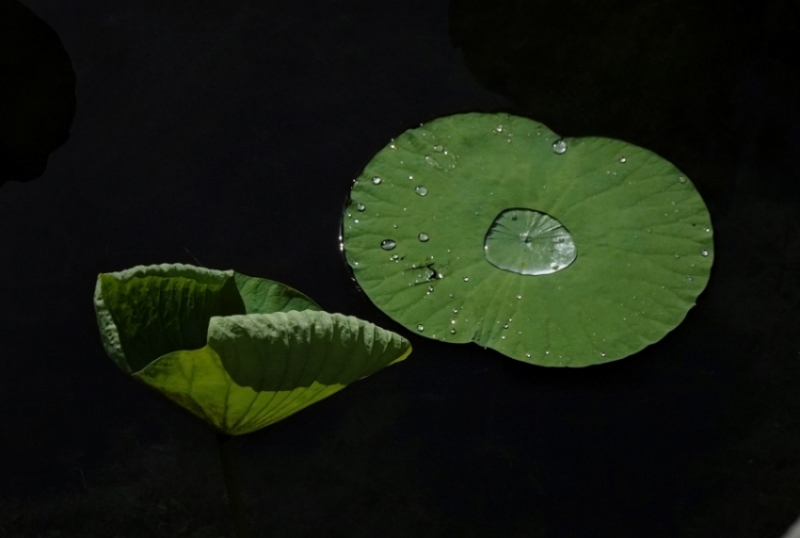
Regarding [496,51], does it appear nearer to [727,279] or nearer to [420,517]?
[727,279]

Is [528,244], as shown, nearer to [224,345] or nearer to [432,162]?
[432,162]

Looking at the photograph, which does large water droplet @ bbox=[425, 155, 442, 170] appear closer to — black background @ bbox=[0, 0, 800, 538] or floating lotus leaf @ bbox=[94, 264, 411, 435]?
black background @ bbox=[0, 0, 800, 538]

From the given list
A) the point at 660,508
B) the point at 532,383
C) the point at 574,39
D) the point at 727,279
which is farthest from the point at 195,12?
the point at 660,508

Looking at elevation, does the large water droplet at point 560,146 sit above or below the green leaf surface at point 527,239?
above

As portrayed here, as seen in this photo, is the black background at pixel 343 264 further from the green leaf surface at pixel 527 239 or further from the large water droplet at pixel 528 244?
the large water droplet at pixel 528 244

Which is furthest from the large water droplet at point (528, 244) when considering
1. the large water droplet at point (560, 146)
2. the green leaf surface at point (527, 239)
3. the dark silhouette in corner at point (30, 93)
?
the dark silhouette in corner at point (30, 93)

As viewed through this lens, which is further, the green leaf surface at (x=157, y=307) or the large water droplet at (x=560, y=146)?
the large water droplet at (x=560, y=146)

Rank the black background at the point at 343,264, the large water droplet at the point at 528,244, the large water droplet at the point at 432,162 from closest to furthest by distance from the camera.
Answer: the black background at the point at 343,264 < the large water droplet at the point at 528,244 < the large water droplet at the point at 432,162
